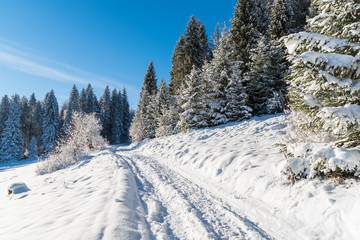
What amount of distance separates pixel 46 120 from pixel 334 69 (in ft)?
180

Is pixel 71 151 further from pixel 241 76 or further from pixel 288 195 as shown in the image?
pixel 288 195

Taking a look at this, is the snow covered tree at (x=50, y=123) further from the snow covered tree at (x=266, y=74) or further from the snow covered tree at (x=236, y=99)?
the snow covered tree at (x=266, y=74)

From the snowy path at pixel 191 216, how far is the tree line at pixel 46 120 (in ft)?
120

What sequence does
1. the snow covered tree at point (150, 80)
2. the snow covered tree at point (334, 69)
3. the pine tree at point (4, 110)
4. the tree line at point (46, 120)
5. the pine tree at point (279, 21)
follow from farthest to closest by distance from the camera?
1. the pine tree at point (4, 110)
2. the snow covered tree at point (150, 80)
3. the tree line at point (46, 120)
4. the pine tree at point (279, 21)
5. the snow covered tree at point (334, 69)

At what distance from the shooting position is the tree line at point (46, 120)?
37812mm

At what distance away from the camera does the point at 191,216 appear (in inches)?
151

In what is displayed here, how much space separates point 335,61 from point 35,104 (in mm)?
67196

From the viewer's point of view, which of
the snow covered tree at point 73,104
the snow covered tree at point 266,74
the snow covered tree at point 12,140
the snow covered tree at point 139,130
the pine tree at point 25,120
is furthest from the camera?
the pine tree at point 25,120

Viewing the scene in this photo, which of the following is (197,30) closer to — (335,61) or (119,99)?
(335,61)

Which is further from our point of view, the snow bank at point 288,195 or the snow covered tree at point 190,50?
the snow covered tree at point 190,50

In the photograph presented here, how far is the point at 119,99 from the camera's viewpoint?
57.0 meters

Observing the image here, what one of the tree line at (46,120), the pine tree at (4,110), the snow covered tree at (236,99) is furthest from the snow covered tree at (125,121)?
the snow covered tree at (236,99)

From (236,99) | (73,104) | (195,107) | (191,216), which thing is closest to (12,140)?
(73,104)

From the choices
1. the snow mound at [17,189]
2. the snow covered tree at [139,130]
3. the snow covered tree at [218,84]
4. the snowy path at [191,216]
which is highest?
the snow covered tree at [218,84]
